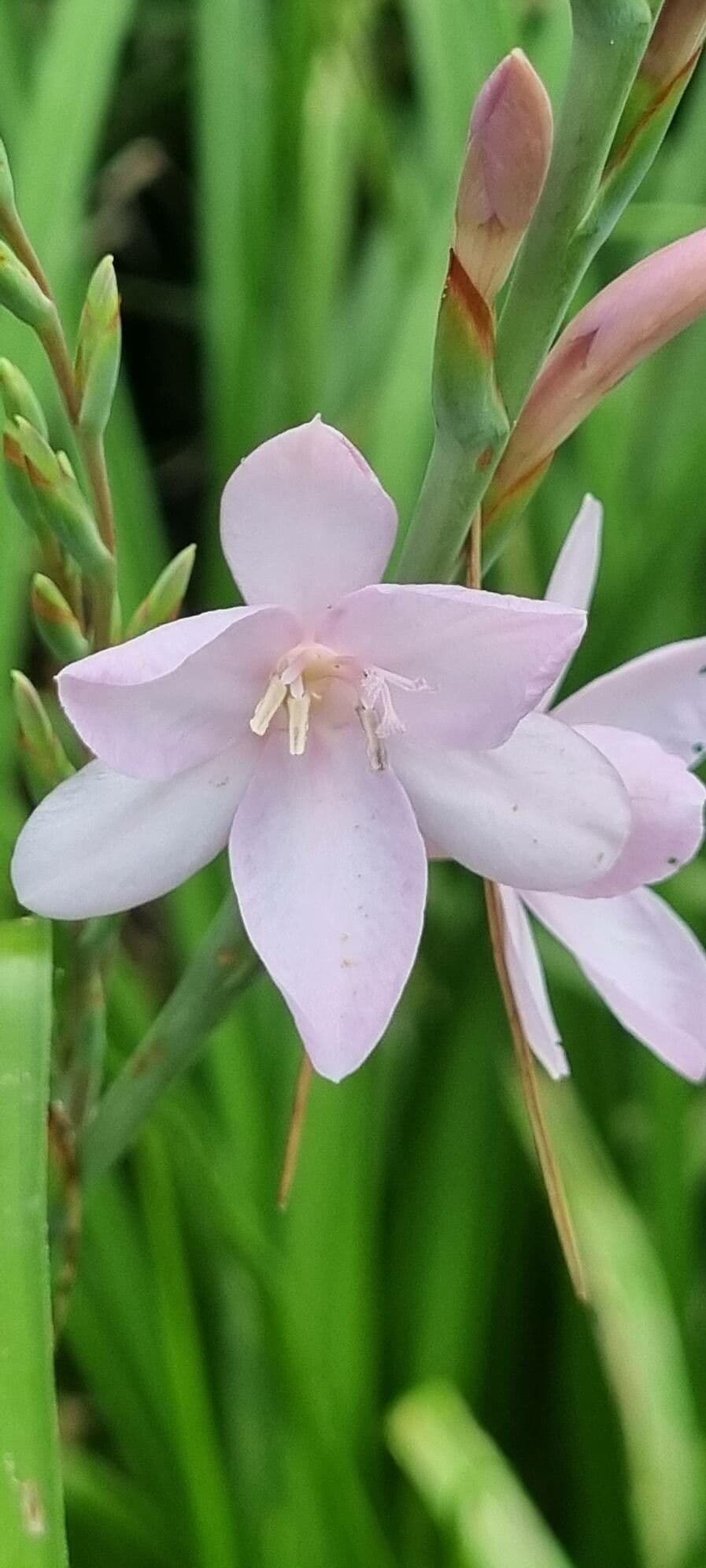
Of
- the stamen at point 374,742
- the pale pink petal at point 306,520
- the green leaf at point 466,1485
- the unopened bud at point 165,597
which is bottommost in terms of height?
the green leaf at point 466,1485

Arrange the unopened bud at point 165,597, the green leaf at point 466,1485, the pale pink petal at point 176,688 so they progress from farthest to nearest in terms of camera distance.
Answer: the green leaf at point 466,1485
the unopened bud at point 165,597
the pale pink petal at point 176,688

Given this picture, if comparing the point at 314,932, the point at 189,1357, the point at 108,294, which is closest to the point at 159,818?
the point at 314,932

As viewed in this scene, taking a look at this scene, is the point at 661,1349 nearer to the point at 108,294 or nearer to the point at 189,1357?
Result: the point at 189,1357

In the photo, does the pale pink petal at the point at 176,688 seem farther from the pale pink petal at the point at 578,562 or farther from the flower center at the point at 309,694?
the pale pink petal at the point at 578,562

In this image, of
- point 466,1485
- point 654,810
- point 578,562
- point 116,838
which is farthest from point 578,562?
point 466,1485

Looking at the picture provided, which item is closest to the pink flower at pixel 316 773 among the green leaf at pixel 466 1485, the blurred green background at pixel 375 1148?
the blurred green background at pixel 375 1148

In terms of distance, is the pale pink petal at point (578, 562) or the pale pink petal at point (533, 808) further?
the pale pink petal at point (578, 562)

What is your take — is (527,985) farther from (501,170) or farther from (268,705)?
(501,170)

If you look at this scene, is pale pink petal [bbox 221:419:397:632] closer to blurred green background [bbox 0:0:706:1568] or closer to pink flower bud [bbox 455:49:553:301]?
pink flower bud [bbox 455:49:553:301]
